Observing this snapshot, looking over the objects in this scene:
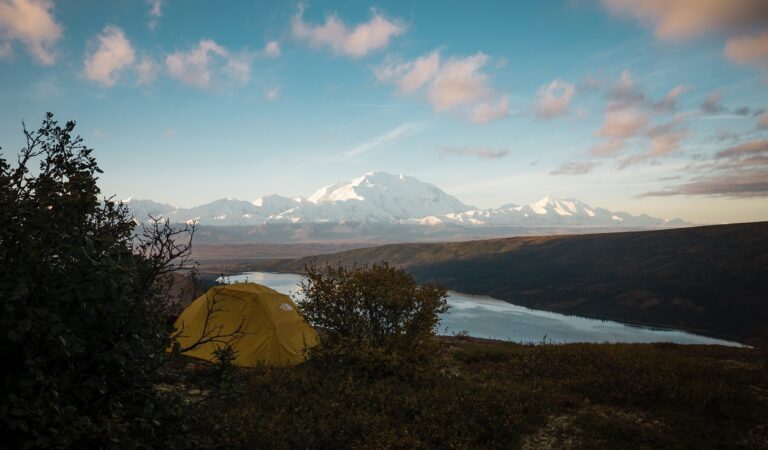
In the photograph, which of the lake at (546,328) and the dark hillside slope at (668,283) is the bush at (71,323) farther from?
the dark hillside slope at (668,283)

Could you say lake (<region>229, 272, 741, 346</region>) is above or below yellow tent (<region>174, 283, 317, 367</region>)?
below

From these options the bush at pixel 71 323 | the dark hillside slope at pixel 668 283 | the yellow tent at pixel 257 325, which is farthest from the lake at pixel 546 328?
the bush at pixel 71 323

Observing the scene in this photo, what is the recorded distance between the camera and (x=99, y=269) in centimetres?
442

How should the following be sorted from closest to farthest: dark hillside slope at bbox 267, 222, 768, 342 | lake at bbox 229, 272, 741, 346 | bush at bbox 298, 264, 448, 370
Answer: bush at bbox 298, 264, 448, 370, lake at bbox 229, 272, 741, 346, dark hillside slope at bbox 267, 222, 768, 342

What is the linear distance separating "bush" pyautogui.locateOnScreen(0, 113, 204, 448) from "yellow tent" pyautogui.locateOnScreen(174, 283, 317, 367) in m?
13.3

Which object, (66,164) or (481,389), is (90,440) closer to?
(66,164)

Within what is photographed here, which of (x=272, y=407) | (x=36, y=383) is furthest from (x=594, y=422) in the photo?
(x=36, y=383)

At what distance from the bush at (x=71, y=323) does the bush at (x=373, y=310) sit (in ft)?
28.3

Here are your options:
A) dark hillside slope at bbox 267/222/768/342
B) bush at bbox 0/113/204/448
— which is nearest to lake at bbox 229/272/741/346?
dark hillside slope at bbox 267/222/768/342

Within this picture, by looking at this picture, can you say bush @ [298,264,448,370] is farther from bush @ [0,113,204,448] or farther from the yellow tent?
bush @ [0,113,204,448]

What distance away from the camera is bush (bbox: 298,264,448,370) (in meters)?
14.1

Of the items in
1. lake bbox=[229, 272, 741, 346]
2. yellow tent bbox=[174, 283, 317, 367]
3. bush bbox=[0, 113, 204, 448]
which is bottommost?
lake bbox=[229, 272, 741, 346]

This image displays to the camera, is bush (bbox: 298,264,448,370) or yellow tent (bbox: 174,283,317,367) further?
yellow tent (bbox: 174,283,317,367)

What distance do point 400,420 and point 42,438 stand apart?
25.8 feet
